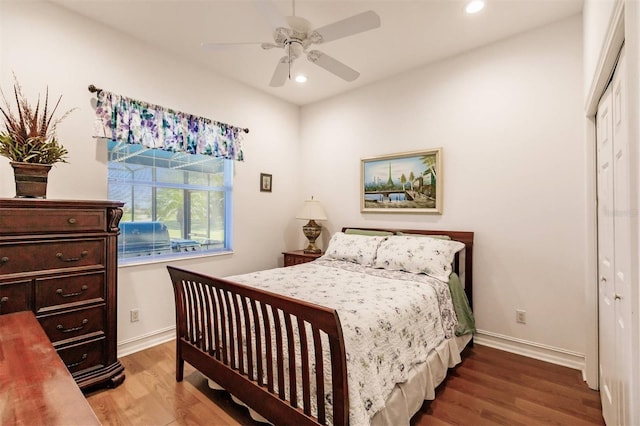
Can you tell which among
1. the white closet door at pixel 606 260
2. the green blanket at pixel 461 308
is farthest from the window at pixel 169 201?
the white closet door at pixel 606 260

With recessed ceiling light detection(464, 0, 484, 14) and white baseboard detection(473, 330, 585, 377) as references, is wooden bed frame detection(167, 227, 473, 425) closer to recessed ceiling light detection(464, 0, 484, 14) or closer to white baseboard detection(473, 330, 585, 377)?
white baseboard detection(473, 330, 585, 377)

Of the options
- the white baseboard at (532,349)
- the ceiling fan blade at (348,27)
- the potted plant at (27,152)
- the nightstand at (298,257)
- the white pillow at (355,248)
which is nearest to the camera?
the ceiling fan blade at (348,27)

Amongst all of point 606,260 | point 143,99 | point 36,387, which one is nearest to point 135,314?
point 143,99

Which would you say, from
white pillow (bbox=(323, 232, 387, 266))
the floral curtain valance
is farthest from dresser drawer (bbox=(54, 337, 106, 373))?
white pillow (bbox=(323, 232, 387, 266))

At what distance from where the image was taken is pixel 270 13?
1.81 meters

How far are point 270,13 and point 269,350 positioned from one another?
1.90 metres

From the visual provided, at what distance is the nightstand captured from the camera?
383cm

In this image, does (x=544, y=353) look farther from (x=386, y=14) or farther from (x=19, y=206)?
(x=19, y=206)

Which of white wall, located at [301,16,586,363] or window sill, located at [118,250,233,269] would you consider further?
window sill, located at [118,250,233,269]

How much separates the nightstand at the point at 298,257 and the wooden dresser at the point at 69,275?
2046mm

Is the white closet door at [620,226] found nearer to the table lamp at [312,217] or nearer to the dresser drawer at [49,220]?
the table lamp at [312,217]

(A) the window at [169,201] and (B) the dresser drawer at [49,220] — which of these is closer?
(B) the dresser drawer at [49,220]

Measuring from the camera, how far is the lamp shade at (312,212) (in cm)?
403

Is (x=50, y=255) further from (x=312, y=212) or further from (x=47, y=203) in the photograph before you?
(x=312, y=212)
